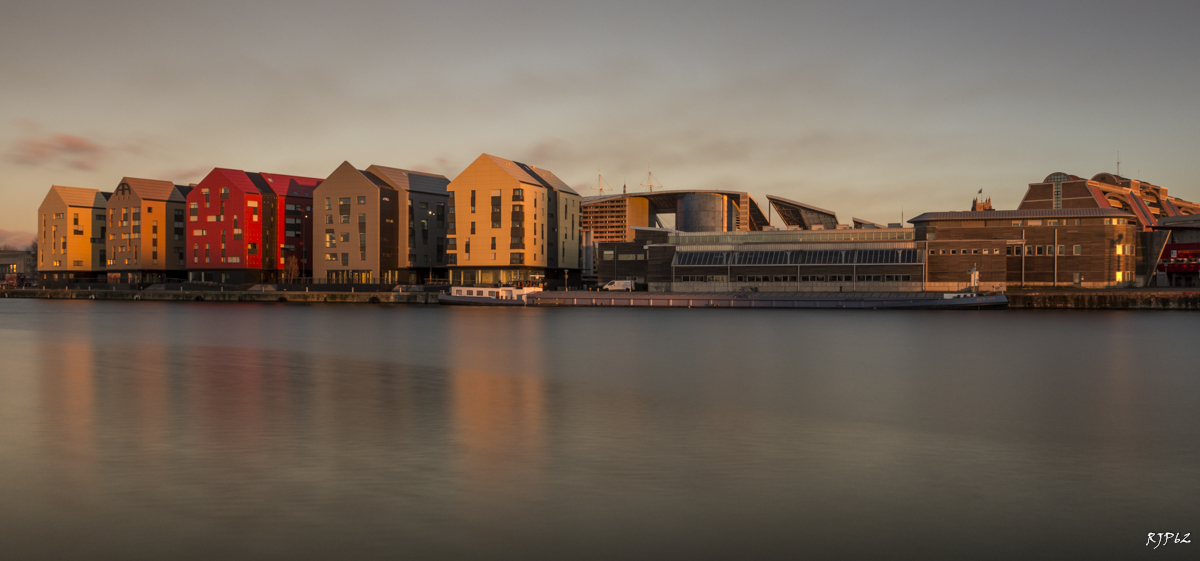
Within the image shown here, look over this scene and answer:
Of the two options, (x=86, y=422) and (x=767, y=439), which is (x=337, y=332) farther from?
(x=767, y=439)

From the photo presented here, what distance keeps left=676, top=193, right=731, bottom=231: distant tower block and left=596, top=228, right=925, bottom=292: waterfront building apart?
230ft

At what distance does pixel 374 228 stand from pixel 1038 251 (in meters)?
80.0

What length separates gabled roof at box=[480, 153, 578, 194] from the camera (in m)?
102

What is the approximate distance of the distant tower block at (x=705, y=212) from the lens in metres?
174

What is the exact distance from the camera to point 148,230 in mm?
120500

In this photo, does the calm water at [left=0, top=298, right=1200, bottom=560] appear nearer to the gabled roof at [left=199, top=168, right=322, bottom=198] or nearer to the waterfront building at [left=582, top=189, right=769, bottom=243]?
the gabled roof at [left=199, top=168, right=322, bottom=198]

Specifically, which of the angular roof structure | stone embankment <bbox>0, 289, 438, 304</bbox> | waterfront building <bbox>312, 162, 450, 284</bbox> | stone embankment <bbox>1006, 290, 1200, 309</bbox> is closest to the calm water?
stone embankment <bbox>1006, 290, 1200, 309</bbox>

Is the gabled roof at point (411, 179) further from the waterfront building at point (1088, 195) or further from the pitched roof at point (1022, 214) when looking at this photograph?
the waterfront building at point (1088, 195)

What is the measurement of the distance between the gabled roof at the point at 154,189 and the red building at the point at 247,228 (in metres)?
10.2

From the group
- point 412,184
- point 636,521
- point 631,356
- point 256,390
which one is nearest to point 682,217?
point 412,184

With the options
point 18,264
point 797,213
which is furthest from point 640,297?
point 18,264

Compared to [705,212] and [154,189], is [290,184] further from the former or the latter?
[705,212]

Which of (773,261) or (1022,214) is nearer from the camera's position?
(1022,214)
